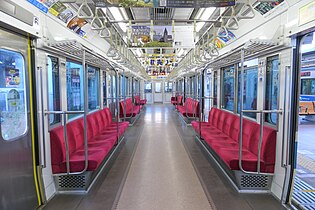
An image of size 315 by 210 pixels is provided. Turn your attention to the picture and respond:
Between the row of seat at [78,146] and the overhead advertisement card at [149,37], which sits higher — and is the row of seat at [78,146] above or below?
below

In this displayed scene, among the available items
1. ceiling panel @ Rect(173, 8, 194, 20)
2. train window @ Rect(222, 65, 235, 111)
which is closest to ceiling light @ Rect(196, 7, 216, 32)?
ceiling panel @ Rect(173, 8, 194, 20)

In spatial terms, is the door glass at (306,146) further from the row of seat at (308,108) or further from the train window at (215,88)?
the train window at (215,88)


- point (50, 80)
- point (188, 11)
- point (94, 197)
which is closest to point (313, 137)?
point (188, 11)

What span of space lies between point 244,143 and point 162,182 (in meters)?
1.59

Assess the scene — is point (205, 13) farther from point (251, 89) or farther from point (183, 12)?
point (251, 89)

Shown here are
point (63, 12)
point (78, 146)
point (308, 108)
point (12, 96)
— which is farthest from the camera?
point (308, 108)

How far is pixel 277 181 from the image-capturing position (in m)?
2.99

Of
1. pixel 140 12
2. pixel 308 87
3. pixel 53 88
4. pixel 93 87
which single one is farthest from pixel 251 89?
pixel 308 87

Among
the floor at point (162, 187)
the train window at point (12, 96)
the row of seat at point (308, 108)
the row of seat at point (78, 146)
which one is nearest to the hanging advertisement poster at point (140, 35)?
the row of seat at point (78, 146)

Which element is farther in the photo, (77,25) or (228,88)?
(228,88)

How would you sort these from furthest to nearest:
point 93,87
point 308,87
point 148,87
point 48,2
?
point 148,87
point 308,87
point 93,87
point 48,2

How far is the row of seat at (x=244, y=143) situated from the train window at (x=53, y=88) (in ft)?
8.41

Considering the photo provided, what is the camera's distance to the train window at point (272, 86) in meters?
3.21

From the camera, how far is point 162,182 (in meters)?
3.42
